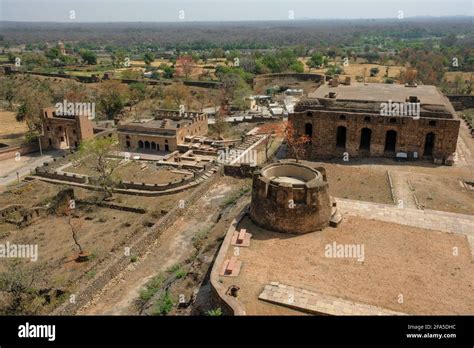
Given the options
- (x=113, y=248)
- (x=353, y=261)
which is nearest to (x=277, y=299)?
(x=353, y=261)

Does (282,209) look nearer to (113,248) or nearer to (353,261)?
(353,261)

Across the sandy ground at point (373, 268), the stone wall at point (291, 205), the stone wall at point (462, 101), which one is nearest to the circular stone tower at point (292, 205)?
the stone wall at point (291, 205)

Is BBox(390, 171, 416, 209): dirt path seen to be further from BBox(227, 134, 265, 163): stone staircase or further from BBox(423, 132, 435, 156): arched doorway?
BBox(227, 134, 265, 163): stone staircase

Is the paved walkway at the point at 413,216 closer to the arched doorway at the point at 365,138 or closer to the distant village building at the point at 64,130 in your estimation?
the arched doorway at the point at 365,138

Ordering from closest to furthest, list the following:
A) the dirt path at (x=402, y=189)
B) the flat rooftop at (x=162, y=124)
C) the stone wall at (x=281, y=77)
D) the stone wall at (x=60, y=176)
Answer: the dirt path at (x=402, y=189), the stone wall at (x=60, y=176), the flat rooftop at (x=162, y=124), the stone wall at (x=281, y=77)

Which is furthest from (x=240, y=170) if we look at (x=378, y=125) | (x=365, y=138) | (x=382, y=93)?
(x=382, y=93)

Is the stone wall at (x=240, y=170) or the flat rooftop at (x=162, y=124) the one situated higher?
the flat rooftop at (x=162, y=124)

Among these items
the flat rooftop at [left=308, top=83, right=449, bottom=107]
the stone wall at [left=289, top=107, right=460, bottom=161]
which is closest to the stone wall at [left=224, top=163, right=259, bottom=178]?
the stone wall at [left=289, top=107, right=460, bottom=161]
